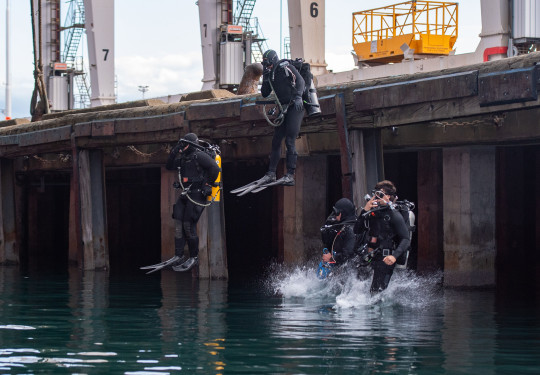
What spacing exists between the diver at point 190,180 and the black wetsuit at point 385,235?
A: 2.38m

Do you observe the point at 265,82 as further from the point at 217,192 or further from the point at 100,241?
the point at 100,241

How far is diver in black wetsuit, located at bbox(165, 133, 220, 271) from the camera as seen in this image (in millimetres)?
15586

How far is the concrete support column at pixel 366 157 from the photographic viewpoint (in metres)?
19.0

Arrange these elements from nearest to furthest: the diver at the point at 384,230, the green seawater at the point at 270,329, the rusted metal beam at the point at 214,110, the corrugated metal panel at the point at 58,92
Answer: the green seawater at the point at 270,329 → the diver at the point at 384,230 → the rusted metal beam at the point at 214,110 → the corrugated metal panel at the point at 58,92

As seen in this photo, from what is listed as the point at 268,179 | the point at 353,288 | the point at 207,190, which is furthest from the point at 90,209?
the point at 268,179

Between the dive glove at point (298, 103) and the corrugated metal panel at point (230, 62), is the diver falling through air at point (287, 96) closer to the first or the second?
the dive glove at point (298, 103)

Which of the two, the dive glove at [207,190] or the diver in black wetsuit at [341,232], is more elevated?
the dive glove at [207,190]

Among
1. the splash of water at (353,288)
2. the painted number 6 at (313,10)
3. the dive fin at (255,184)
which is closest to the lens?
the dive fin at (255,184)

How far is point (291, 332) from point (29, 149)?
54.9 feet

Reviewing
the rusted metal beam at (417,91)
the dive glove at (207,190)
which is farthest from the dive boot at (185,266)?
the rusted metal beam at (417,91)

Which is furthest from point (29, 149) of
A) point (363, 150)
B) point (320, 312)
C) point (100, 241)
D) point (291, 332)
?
point (291, 332)

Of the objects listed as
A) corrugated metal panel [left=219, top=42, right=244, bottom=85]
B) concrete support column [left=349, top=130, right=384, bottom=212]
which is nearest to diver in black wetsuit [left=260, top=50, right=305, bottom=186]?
concrete support column [left=349, top=130, right=384, bottom=212]

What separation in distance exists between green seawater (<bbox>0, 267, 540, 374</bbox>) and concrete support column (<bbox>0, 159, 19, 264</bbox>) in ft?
28.0

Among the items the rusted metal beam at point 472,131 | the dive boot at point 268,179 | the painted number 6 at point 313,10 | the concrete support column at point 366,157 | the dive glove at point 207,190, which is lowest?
the dive glove at point 207,190
